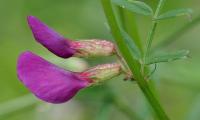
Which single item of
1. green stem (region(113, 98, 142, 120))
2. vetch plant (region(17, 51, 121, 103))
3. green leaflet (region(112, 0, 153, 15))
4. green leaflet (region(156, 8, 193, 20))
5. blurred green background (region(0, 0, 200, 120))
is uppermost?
green leaflet (region(112, 0, 153, 15))

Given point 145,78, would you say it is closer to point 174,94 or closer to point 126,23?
point 126,23

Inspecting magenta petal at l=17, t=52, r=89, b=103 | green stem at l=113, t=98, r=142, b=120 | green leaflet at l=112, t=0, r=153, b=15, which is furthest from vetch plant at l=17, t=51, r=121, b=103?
green stem at l=113, t=98, r=142, b=120

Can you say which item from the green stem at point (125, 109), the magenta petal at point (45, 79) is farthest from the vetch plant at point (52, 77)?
the green stem at point (125, 109)

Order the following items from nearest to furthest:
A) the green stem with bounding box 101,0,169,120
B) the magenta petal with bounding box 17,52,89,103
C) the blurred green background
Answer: the green stem with bounding box 101,0,169,120, the magenta petal with bounding box 17,52,89,103, the blurred green background

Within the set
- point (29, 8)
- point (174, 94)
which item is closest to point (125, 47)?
point (174, 94)

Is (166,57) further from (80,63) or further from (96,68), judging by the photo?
(80,63)

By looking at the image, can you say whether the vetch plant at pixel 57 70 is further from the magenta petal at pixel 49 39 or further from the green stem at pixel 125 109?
the green stem at pixel 125 109

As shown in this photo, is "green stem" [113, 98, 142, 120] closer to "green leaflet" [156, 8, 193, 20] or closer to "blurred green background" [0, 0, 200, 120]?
"blurred green background" [0, 0, 200, 120]

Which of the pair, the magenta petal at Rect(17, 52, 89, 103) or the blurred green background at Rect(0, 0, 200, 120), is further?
the blurred green background at Rect(0, 0, 200, 120)

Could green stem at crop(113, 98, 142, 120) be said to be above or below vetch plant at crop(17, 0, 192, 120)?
below
